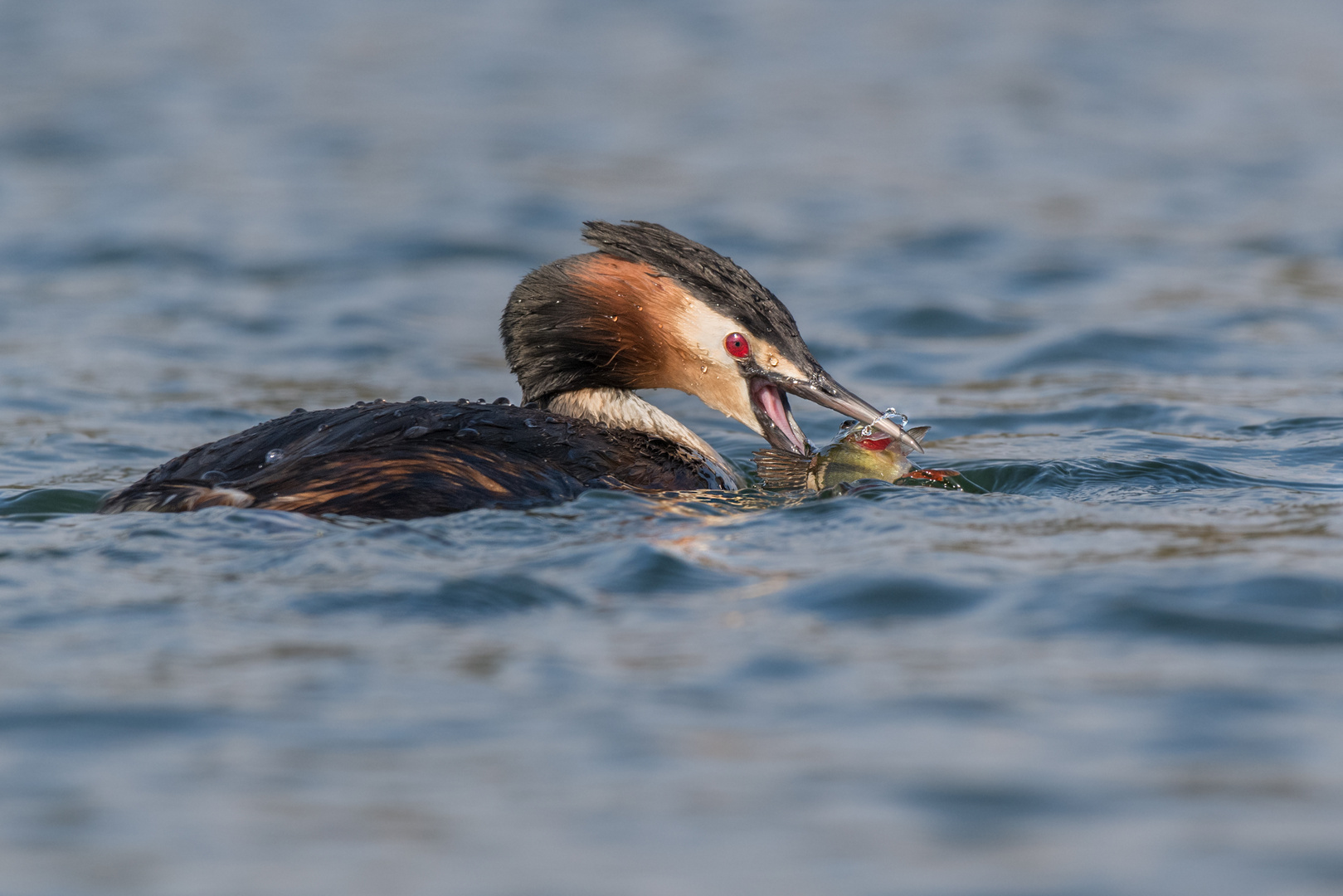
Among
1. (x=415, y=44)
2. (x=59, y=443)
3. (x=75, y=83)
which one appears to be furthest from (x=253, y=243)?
(x=415, y=44)

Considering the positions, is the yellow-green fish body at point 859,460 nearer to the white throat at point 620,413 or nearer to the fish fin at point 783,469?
the fish fin at point 783,469

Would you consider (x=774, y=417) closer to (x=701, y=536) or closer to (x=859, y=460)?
(x=859, y=460)

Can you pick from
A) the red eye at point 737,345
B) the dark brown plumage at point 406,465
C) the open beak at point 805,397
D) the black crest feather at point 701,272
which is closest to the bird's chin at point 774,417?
the open beak at point 805,397

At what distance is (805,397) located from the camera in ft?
24.1

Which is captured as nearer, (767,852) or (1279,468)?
(767,852)

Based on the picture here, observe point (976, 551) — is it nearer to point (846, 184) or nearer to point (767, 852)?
point (767, 852)

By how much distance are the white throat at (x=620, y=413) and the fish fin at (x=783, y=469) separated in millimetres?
179

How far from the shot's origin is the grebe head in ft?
24.0

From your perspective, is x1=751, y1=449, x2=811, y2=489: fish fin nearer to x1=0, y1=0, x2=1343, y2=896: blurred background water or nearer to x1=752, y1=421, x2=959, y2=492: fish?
x1=752, y1=421, x2=959, y2=492: fish

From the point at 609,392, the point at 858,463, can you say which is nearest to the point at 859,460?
the point at 858,463

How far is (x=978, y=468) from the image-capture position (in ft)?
26.5

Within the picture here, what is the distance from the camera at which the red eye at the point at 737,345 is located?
7332 millimetres

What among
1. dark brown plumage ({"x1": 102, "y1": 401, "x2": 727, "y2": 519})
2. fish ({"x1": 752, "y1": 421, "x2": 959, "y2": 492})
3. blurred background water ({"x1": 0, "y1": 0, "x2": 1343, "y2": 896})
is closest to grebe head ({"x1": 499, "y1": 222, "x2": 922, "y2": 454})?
fish ({"x1": 752, "y1": 421, "x2": 959, "y2": 492})

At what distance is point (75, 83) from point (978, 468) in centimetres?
1464
